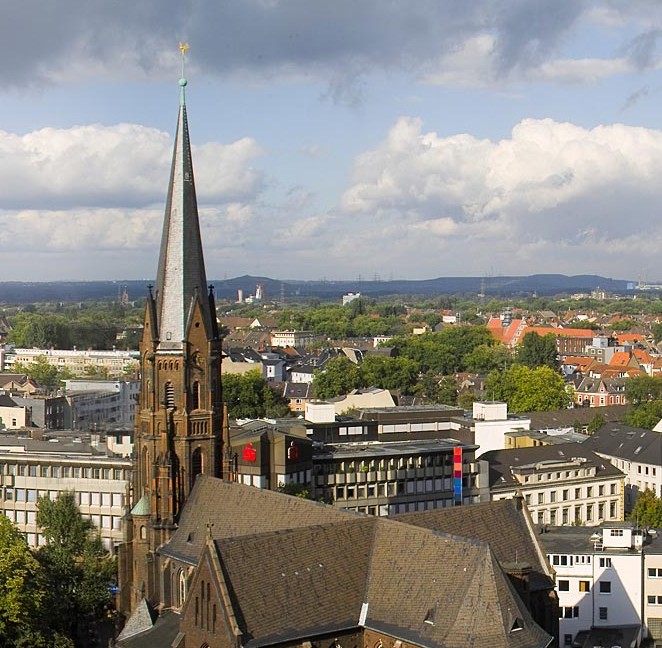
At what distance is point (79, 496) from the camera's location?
108688mm

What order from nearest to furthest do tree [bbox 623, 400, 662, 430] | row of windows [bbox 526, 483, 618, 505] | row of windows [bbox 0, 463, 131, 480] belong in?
row of windows [bbox 0, 463, 131, 480] → row of windows [bbox 526, 483, 618, 505] → tree [bbox 623, 400, 662, 430]

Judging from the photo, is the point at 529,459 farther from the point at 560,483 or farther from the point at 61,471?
the point at 61,471

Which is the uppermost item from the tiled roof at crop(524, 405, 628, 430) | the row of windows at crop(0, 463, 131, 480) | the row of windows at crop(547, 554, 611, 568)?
the row of windows at crop(0, 463, 131, 480)

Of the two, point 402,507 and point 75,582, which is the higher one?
point 75,582

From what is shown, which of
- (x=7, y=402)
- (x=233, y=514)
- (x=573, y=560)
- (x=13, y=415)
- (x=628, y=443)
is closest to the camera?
(x=233, y=514)

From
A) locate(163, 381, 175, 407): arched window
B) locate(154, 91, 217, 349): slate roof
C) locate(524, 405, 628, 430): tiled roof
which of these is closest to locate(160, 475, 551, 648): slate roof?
locate(163, 381, 175, 407): arched window

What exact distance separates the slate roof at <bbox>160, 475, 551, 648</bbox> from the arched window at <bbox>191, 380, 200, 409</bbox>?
14.4 m

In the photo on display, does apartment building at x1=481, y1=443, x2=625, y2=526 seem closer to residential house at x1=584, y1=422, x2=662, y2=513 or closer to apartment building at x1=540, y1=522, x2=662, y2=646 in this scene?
residential house at x1=584, y1=422, x2=662, y2=513

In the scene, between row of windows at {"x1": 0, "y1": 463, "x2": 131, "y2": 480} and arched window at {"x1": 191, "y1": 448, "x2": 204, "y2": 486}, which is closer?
arched window at {"x1": 191, "y1": 448, "x2": 204, "y2": 486}

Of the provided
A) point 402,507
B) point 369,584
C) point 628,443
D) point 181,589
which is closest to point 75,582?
point 181,589

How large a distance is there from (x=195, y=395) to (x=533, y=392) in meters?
128

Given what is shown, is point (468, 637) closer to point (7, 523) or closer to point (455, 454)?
point (7, 523)

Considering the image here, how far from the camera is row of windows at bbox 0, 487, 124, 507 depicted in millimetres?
107812

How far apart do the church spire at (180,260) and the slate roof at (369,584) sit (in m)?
17.3
